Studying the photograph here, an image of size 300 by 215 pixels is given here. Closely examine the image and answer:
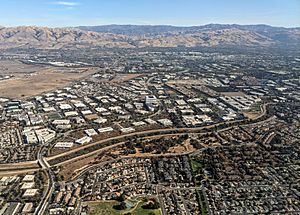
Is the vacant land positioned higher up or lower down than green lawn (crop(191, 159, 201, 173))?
lower down

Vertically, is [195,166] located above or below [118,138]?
above

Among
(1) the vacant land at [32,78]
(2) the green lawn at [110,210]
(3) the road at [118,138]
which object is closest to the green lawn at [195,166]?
(2) the green lawn at [110,210]

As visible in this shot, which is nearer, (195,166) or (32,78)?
(195,166)

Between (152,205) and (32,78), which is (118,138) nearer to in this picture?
(152,205)

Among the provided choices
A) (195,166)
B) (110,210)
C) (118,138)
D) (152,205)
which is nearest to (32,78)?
(118,138)

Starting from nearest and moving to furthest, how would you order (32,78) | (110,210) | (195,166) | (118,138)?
(110,210), (195,166), (118,138), (32,78)

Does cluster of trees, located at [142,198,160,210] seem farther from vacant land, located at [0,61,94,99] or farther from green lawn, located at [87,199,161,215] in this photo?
vacant land, located at [0,61,94,99]

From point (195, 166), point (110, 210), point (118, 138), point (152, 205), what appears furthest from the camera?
point (118, 138)

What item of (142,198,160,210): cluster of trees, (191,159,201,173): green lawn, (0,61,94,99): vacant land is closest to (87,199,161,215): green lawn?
(142,198,160,210): cluster of trees
